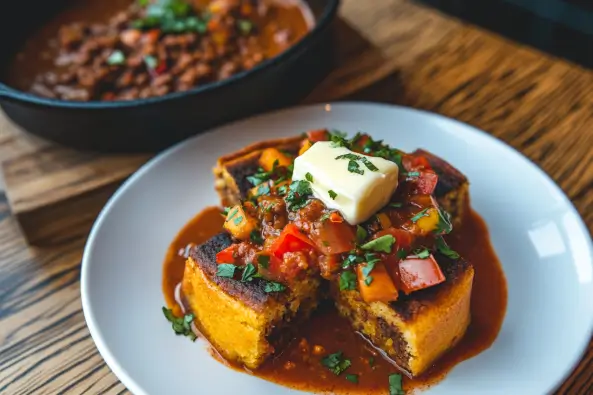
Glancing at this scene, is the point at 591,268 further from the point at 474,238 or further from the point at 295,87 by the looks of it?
the point at 295,87

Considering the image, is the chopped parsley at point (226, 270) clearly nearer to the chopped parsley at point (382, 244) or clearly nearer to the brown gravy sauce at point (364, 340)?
the brown gravy sauce at point (364, 340)

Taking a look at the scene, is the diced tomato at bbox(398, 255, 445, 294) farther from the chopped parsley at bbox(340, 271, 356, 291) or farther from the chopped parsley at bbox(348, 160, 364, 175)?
the chopped parsley at bbox(348, 160, 364, 175)

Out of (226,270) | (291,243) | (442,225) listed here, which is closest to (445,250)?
(442,225)

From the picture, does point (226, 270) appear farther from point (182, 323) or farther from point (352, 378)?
point (352, 378)

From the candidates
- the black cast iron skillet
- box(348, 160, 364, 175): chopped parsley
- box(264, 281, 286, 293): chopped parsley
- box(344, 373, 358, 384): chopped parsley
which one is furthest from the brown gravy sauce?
the black cast iron skillet

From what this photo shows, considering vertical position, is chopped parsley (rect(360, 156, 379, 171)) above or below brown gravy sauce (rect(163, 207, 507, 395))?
above

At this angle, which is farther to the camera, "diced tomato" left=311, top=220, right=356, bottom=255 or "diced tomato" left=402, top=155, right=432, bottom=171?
"diced tomato" left=402, top=155, right=432, bottom=171

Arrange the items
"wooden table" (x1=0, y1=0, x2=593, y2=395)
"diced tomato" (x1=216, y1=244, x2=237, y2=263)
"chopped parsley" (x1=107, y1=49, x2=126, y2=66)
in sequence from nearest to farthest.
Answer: "diced tomato" (x1=216, y1=244, x2=237, y2=263), "wooden table" (x1=0, y1=0, x2=593, y2=395), "chopped parsley" (x1=107, y1=49, x2=126, y2=66)

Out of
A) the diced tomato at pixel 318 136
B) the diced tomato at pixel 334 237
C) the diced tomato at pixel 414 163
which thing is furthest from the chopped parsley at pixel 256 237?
the diced tomato at pixel 414 163
